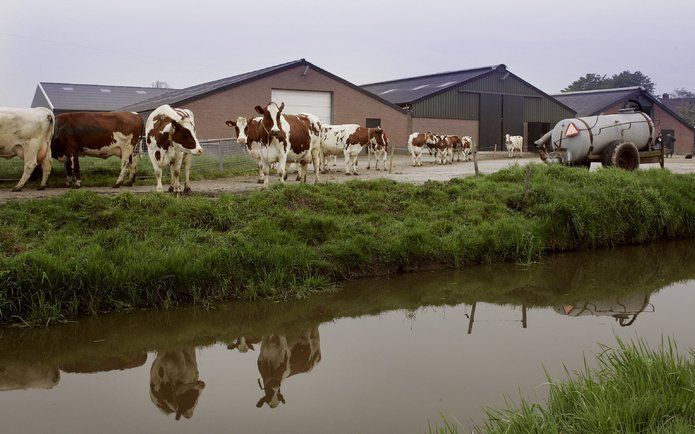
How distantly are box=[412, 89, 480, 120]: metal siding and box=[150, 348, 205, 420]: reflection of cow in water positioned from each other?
3214cm

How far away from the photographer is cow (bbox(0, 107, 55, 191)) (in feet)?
44.3

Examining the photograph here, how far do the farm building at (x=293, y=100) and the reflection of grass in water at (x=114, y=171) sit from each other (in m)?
10.5

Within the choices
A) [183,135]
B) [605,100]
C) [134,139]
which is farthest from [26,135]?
[605,100]

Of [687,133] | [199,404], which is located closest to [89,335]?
[199,404]

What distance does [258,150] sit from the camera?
1533 centimetres

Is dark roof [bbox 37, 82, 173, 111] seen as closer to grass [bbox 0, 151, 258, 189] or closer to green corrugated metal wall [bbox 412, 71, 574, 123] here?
green corrugated metal wall [bbox 412, 71, 574, 123]

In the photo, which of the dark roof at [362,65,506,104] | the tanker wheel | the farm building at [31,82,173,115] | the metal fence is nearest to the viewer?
the metal fence

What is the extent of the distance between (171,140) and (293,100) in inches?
800

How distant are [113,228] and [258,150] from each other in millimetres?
5638

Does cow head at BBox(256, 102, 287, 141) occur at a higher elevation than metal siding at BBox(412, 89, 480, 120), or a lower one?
lower

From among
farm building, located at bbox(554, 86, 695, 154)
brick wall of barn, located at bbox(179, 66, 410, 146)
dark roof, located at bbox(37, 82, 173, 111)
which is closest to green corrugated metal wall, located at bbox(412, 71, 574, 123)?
brick wall of barn, located at bbox(179, 66, 410, 146)

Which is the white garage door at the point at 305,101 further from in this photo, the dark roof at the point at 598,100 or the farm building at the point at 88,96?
the dark roof at the point at 598,100

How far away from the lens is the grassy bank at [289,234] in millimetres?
8602

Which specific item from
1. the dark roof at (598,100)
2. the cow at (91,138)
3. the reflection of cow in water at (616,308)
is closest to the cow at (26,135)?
the cow at (91,138)
